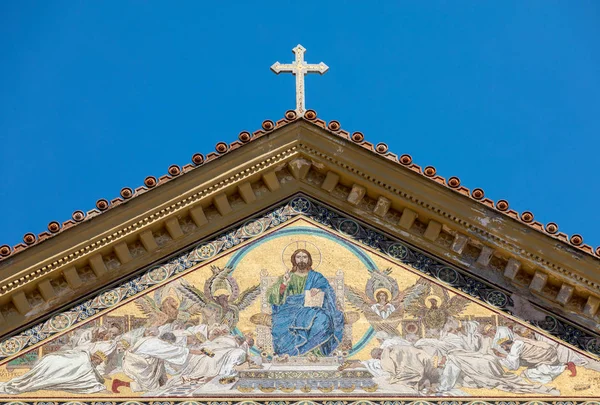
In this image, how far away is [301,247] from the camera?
22.9m

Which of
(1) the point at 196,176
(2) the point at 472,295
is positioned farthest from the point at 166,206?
(2) the point at 472,295

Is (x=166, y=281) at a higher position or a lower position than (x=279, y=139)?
lower

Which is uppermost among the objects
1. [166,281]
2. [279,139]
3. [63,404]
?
[279,139]

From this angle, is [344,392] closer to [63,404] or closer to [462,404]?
[462,404]

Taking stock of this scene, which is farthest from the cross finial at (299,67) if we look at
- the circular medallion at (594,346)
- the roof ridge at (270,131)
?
the circular medallion at (594,346)

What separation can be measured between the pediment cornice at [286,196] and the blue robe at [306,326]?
3.71 feet

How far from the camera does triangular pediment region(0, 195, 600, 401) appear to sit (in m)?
21.8

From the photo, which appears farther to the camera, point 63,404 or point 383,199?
point 383,199

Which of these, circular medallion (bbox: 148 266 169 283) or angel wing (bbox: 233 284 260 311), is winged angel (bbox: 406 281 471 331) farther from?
circular medallion (bbox: 148 266 169 283)

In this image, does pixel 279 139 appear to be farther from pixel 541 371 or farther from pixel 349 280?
pixel 541 371

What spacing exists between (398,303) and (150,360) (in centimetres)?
266

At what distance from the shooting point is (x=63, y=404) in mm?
21625

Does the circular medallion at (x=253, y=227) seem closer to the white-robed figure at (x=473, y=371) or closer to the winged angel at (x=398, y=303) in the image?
the winged angel at (x=398, y=303)

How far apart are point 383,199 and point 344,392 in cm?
239
